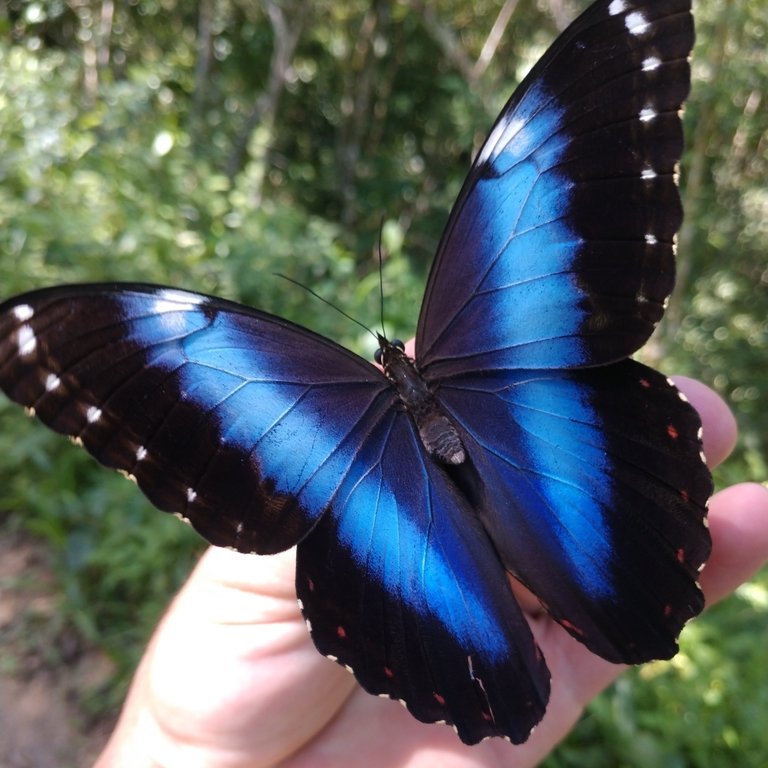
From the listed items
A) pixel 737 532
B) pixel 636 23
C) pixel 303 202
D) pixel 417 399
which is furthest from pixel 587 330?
pixel 303 202

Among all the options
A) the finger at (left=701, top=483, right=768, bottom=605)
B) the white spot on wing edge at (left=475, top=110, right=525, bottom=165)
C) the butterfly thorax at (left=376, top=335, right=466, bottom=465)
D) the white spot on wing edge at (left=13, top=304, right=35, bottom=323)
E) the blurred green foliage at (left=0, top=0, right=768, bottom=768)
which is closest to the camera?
the white spot on wing edge at (left=13, top=304, right=35, bottom=323)

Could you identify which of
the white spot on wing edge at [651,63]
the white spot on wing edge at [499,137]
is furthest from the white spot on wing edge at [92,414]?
the white spot on wing edge at [651,63]

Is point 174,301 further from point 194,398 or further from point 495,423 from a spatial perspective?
point 495,423

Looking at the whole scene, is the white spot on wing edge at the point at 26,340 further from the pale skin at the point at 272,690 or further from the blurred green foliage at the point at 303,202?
the blurred green foliage at the point at 303,202

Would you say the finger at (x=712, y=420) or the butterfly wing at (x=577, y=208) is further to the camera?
the finger at (x=712, y=420)

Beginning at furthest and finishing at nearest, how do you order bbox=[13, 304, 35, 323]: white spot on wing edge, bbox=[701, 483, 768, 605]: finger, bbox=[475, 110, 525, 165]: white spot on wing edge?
bbox=[701, 483, 768, 605]: finger → bbox=[475, 110, 525, 165]: white spot on wing edge → bbox=[13, 304, 35, 323]: white spot on wing edge

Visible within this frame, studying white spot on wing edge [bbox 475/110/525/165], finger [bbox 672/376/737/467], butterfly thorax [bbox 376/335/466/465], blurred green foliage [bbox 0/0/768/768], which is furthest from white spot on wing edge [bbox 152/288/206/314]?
blurred green foliage [bbox 0/0/768/768]

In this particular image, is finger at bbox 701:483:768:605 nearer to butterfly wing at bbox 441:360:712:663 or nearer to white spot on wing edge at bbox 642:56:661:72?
butterfly wing at bbox 441:360:712:663

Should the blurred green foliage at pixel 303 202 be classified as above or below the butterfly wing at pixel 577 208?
below
